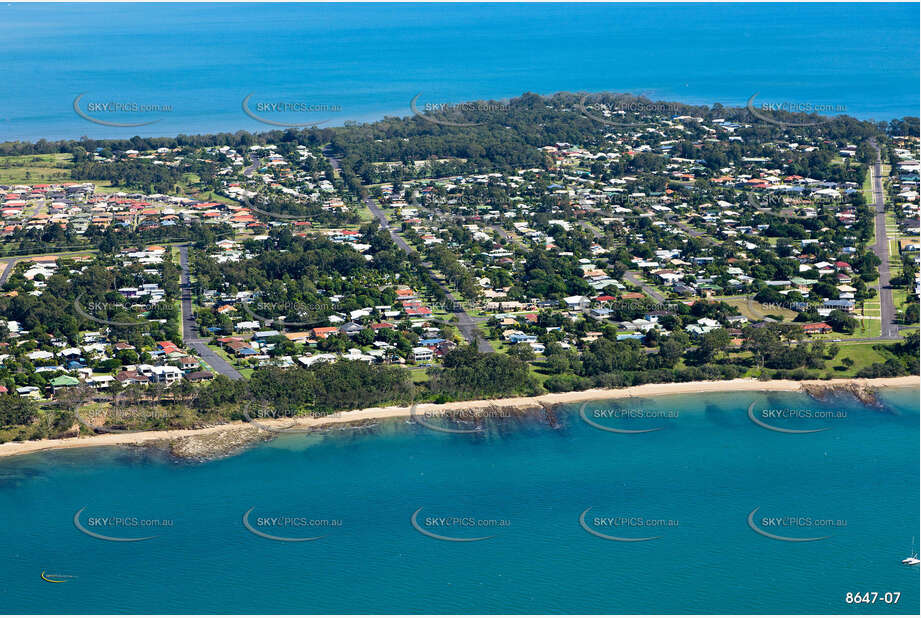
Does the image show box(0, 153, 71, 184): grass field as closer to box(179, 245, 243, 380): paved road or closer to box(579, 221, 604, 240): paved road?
box(179, 245, 243, 380): paved road

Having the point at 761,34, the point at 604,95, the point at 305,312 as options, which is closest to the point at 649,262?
the point at 305,312

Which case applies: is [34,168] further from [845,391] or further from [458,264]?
[845,391]

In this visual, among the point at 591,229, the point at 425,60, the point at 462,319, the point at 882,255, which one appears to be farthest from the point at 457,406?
the point at 425,60

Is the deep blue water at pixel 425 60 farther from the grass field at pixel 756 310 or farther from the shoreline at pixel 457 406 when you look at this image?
the shoreline at pixel 457 406

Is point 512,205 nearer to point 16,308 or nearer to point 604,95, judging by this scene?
point 16,308

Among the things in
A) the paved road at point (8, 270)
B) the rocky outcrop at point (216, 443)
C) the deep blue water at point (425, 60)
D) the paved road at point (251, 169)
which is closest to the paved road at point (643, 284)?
the rocky outcrop at point (216, 443)
